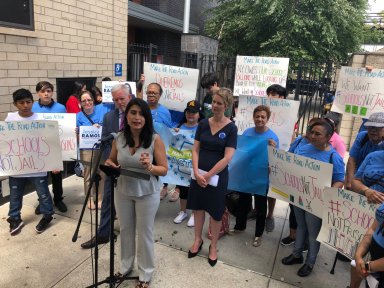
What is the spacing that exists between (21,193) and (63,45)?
326cm

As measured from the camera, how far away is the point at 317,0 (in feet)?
44.1

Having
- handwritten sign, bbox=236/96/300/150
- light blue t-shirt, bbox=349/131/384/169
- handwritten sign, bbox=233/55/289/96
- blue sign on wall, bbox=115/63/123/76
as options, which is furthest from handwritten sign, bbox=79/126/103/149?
blue sign on wall, bbox=115/63/123/76

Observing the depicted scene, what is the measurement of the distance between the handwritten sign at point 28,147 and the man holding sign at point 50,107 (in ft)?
2.21

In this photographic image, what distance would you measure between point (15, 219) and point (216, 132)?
2.78 m

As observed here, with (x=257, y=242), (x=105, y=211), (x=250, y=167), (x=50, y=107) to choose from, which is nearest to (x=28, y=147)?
(x=50, y=107)

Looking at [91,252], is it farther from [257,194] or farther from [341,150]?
[341,150]

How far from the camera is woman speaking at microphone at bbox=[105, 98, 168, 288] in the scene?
8.73 feet

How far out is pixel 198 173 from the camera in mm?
3273

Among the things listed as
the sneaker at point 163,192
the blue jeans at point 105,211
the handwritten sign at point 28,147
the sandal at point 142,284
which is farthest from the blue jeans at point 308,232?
the handwritten sign at point 28,147

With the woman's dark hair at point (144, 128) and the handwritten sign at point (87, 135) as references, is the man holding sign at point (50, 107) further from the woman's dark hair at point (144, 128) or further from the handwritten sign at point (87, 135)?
the woman's dark hair at point (144, 128)

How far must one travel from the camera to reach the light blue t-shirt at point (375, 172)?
2506mm

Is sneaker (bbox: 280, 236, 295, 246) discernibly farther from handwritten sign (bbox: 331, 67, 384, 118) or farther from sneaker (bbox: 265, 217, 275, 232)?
handwritten sign (bbox: 331, 67, 384, 118)

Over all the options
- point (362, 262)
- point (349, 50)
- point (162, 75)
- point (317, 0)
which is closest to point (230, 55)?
point (317, 0)

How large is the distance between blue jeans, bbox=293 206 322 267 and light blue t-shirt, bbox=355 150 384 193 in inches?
29.7
